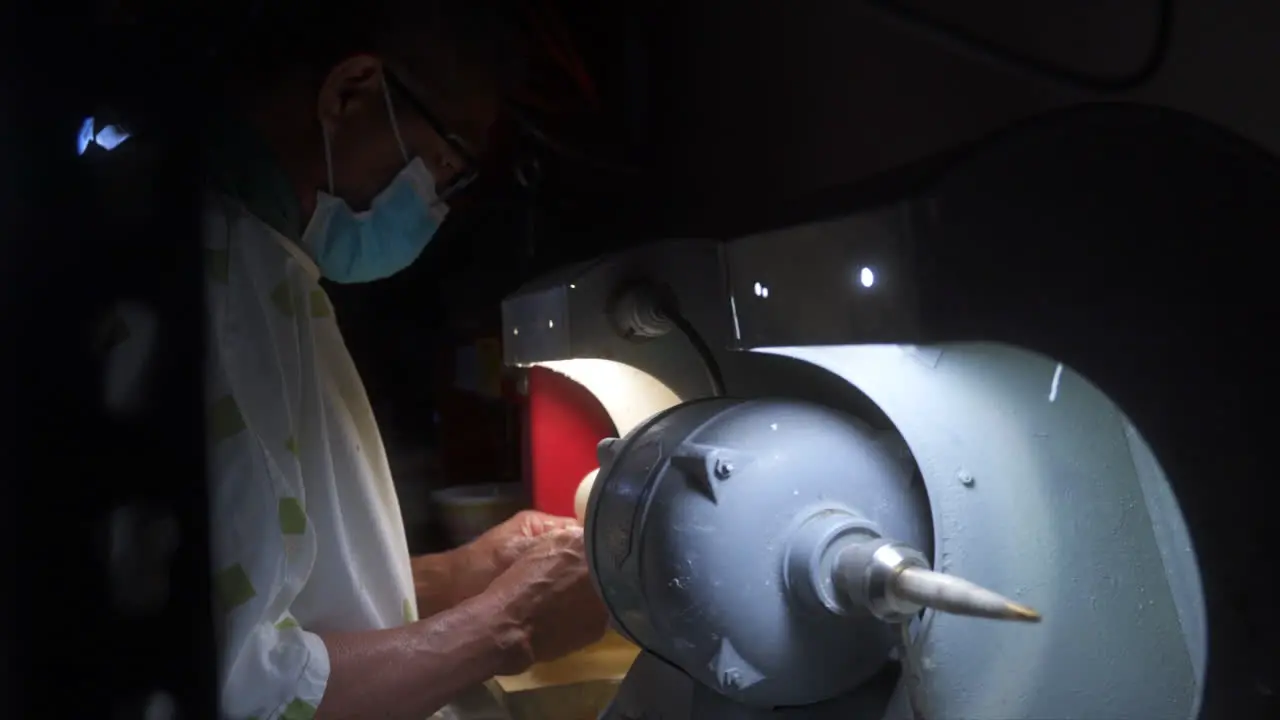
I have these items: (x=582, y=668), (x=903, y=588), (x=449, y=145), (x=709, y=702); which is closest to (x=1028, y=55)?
(x=903, y=588)

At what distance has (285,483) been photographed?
0.78 metres

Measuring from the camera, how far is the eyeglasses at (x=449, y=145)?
93 centimetres

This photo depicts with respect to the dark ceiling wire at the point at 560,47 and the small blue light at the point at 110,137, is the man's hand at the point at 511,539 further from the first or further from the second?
the small blue light at the point at 110,137

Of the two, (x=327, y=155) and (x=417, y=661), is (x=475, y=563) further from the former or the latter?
(x=327, y=155)

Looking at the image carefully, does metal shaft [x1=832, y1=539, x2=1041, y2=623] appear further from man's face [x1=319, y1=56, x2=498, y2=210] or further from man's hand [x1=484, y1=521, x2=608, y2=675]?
man's face [x1=319, y1=56, x2=498, y2=210]

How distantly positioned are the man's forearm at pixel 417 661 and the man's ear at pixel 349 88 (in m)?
0.48

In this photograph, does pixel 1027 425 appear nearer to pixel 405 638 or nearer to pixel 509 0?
pixel 405 638

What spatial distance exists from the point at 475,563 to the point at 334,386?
0.29m

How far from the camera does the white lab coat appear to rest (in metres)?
0.70

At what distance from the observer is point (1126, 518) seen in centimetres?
53

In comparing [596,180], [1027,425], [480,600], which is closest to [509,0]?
[596,180]

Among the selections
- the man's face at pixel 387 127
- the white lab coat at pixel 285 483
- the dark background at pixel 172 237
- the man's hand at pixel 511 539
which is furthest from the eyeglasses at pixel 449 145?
the man's hand at pixel 511 539

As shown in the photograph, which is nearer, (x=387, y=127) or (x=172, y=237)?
(x=172, y=237)

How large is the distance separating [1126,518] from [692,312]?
38cm
